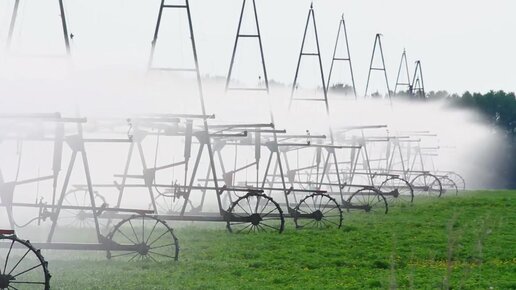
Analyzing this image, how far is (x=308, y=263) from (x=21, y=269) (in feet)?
17.1

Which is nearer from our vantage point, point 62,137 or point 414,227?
point 62,137

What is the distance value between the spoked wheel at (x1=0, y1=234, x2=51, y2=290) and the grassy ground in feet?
1.01

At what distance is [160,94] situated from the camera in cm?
2678

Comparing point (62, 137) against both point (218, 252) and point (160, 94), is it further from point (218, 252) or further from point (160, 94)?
point (160, 94)

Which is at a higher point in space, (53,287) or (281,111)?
(281,111)

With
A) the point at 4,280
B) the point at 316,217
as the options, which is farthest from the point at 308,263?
the point at 316,217

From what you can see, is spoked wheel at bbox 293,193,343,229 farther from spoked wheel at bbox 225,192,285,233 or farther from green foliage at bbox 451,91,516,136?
green foliage at bbox 451,91,516,136

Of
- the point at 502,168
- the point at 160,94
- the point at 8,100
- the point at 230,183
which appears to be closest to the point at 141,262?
the point at 8,100

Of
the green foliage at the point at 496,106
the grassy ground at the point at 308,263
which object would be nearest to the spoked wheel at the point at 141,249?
the grassy ground at the point at 308,263

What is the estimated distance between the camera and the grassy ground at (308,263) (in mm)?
14031

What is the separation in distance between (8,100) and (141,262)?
15.5ft

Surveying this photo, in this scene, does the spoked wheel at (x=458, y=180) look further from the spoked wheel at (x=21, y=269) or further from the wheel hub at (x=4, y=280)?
the wheel hub at (x=4, y=280)

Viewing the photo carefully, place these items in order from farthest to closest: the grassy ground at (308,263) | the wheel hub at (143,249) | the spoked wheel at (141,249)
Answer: the wheel hub at (143,249), the spoked wheel at (141,249), the grassy ground at (308,263)

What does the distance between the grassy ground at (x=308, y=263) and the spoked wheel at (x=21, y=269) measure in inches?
12.2
